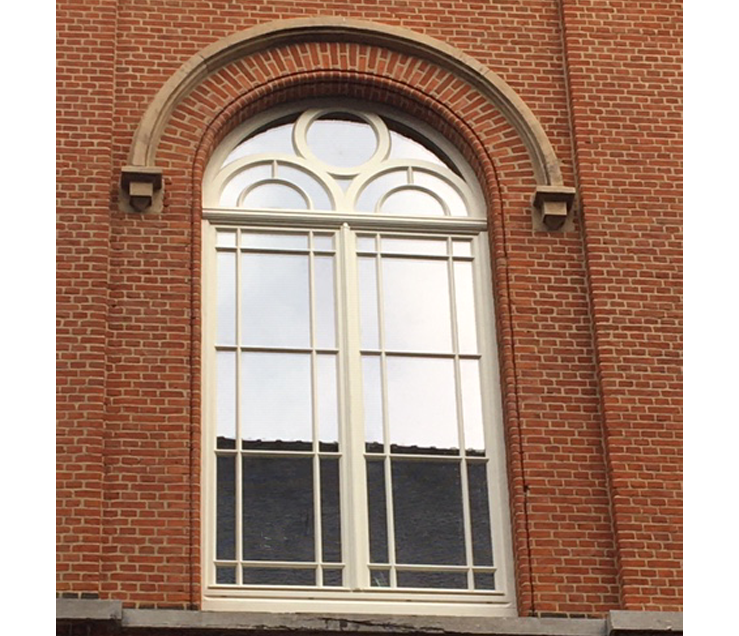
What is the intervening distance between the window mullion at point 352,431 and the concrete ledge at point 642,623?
1.79 meters

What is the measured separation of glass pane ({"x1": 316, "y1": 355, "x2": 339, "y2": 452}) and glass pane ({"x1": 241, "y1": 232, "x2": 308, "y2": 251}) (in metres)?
1.06

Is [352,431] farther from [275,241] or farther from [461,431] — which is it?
[275,241]

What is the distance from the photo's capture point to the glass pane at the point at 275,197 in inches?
658

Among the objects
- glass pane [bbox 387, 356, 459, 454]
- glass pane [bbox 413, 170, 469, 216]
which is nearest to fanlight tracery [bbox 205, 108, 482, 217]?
glass pane [bbox 413, 170, 469, 216]

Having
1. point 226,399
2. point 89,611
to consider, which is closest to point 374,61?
point 226,399

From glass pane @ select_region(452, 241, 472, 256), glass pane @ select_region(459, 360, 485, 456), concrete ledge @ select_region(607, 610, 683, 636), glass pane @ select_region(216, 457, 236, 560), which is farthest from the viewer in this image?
glass pane @ select_region(452, 241, 472, 256)

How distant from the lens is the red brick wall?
14.9m

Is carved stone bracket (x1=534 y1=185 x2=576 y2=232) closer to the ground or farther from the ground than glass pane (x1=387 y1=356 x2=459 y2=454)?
farther from the ground

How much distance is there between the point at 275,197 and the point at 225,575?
133 inches

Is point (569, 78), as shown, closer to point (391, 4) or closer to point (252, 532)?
point (391, 4)

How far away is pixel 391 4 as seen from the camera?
17.5 m

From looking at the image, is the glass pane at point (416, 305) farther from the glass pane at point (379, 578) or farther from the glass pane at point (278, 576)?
the glass pane at point (278, 576)

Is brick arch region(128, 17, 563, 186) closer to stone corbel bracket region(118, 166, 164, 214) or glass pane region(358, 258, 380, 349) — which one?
stone corbel bracket region(118, 166, 164, 214)

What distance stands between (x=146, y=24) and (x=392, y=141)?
2.23 m
